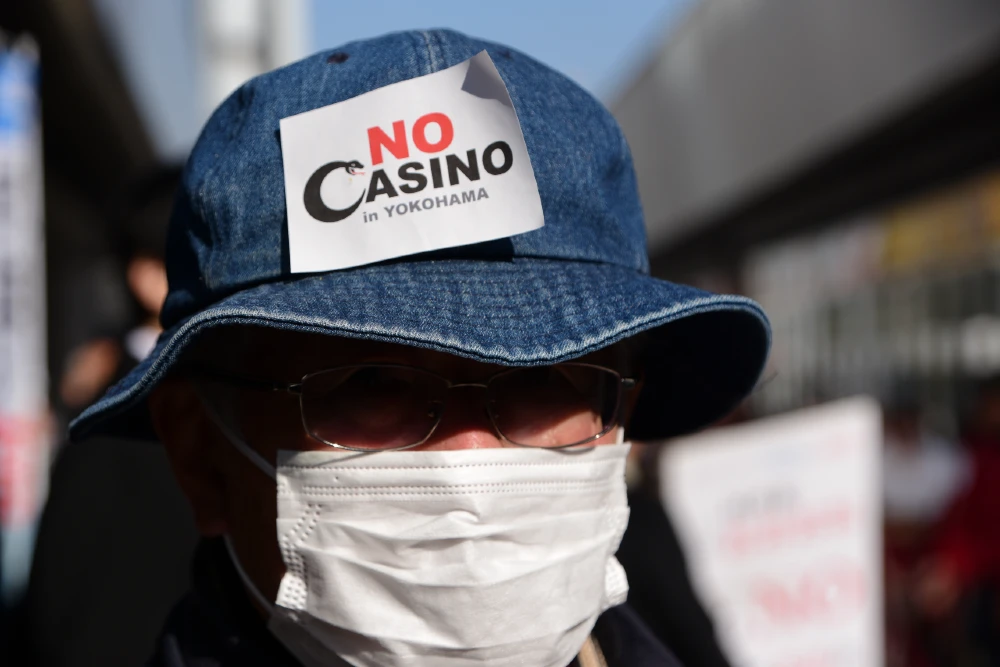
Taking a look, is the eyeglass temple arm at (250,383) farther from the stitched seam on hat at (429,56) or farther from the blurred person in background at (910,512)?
the blurred person in background at (910,512)

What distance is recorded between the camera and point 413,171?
1189 mm

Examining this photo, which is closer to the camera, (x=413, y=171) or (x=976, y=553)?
(x=413, y=171)

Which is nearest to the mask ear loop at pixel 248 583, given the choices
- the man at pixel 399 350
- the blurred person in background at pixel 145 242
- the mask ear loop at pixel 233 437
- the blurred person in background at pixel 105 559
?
the man at pixel 399 350

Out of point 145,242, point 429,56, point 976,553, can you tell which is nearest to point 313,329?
point 429,56

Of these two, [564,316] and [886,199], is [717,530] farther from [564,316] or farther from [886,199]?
[886,199]

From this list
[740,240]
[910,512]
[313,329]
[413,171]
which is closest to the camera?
[313,329]

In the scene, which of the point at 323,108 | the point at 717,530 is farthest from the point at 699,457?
the point at 323,108

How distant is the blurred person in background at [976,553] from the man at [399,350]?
198 inches

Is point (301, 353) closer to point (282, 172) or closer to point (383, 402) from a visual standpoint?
point (383, 402)

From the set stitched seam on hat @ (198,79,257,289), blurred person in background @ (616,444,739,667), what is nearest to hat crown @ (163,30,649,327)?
stitched seam on hat @ (198,79,257,289)

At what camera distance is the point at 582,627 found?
1300 millimetres

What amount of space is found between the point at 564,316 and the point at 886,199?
22.5 ft

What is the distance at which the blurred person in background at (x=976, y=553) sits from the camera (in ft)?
18.2

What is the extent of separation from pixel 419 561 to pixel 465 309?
328 mm
